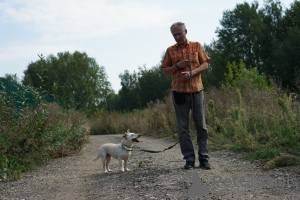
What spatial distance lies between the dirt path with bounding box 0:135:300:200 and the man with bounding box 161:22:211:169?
0.38 m

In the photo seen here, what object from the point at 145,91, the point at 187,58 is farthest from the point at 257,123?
the point at 145,91

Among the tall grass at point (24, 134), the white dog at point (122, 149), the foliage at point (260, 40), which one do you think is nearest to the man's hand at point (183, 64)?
the white dog at point (122, 149)

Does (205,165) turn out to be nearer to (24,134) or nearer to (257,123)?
(257,123)

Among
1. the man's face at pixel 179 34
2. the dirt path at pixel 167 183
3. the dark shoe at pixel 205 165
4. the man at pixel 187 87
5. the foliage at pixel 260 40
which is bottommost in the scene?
the dirt path at pixel 167 183

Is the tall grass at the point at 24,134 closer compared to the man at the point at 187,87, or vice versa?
the man at the point at 187,87

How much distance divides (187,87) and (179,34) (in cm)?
87

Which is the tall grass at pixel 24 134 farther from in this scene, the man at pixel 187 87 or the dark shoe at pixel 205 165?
the dark shoe at pixel 205 165

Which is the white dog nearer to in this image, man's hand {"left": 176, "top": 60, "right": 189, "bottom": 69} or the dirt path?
the dirt path

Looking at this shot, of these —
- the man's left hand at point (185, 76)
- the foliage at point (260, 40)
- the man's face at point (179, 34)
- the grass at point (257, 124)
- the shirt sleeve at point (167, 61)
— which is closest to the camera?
the man's left hand at point (185, 76)

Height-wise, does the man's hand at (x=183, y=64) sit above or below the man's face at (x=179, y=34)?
below

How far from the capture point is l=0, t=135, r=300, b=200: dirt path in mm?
4133

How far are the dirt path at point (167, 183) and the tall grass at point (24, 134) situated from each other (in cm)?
46

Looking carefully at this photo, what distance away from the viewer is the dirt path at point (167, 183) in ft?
13.6

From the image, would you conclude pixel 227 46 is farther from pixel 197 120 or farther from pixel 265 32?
pixel 197 120
